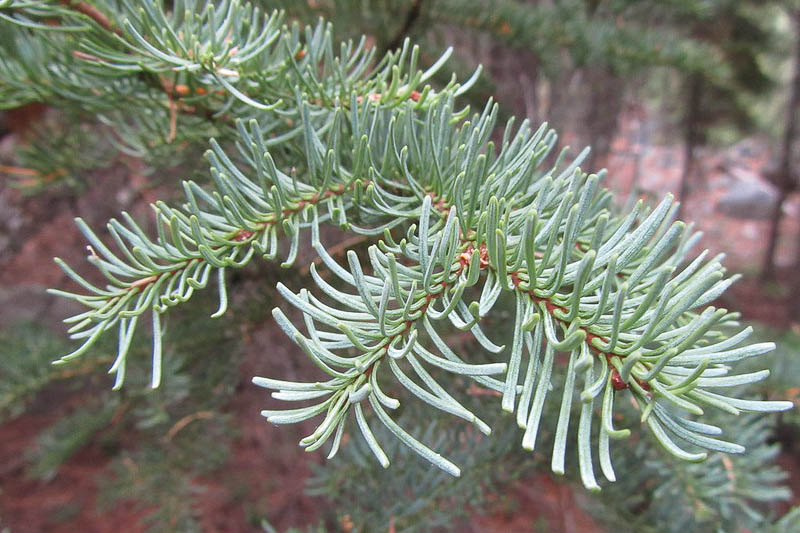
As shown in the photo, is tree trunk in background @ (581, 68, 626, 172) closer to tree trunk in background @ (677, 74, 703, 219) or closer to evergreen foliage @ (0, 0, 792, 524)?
tree trunk in background @ (677, 74, 703, 219)

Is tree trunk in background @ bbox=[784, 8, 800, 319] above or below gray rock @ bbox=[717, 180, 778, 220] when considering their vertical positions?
below

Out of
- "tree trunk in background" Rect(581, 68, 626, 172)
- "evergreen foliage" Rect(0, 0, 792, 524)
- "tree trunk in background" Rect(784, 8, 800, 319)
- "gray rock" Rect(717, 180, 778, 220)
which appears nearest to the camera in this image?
"evergreen foliage" Rect(0, 0, 792, 524)

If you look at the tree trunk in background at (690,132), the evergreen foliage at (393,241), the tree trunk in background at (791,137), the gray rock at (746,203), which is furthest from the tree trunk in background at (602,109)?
the gray rock at (746,203)

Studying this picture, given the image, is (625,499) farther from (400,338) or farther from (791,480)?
(791,480)

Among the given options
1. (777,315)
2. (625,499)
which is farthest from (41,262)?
(777,315)

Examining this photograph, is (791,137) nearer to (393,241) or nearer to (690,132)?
(690,132)

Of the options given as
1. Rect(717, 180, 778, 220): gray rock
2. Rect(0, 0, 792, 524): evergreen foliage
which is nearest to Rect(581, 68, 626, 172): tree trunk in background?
Rect(0, 0, 792, 524): evergreen foliage

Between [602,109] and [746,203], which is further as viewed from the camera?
[746,203]

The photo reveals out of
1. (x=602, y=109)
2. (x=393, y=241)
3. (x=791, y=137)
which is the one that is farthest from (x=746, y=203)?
(x=393, y=241)
